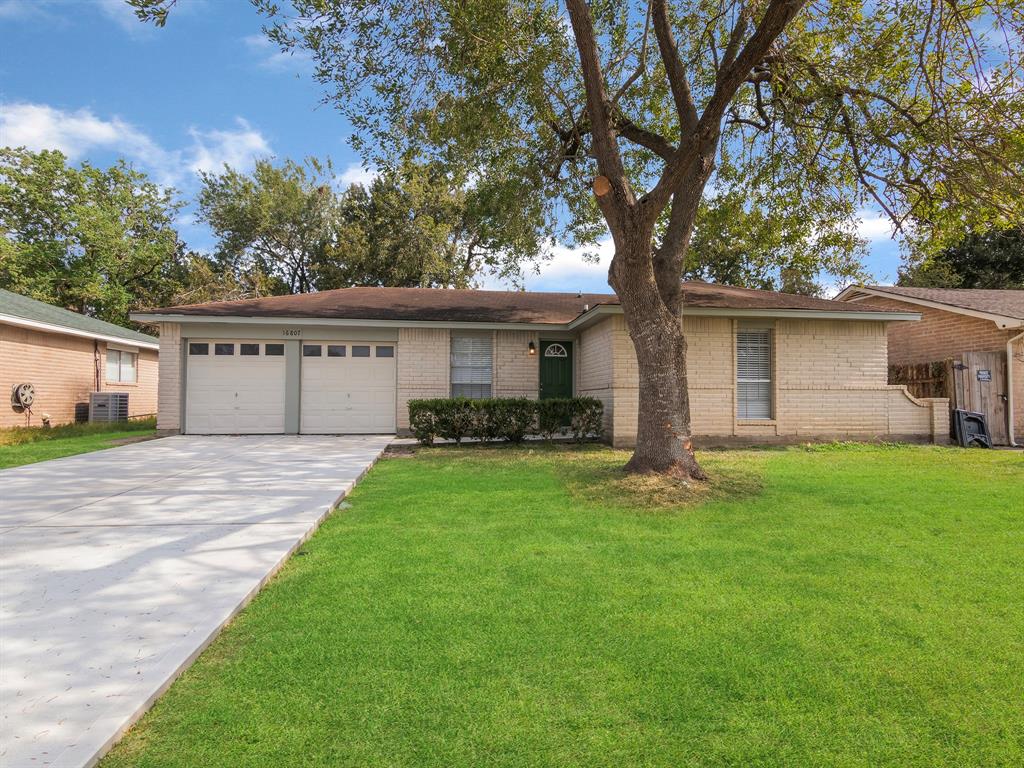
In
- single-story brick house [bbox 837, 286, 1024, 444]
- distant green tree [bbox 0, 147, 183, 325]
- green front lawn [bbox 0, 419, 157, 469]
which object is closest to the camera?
green front lawn [bbox 0, 419, 157, 469]

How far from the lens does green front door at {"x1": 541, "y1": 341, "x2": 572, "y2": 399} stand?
580 inches

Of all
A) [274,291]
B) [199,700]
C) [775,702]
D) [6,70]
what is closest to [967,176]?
[775,702]

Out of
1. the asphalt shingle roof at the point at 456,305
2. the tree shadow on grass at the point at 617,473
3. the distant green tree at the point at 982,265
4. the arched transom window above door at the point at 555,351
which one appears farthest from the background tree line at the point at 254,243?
the tree shadow on grass at the point at 617,473

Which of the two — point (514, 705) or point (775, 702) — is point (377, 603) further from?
point (775, 702)

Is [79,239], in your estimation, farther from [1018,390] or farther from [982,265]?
[982,265]

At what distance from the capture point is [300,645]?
9.36 feet

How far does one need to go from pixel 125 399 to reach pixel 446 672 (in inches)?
782

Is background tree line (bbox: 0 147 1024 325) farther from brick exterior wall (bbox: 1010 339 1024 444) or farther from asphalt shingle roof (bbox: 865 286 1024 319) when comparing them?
brick exterior wall (bbox: 1010 339 1024 444)

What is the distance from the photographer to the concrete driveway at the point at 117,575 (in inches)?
88.9

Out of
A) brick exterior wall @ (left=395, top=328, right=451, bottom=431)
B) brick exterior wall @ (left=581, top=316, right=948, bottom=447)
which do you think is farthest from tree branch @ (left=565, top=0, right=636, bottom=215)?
brick exterior wall @ (left=395, top=328, right=451, bottom=431)

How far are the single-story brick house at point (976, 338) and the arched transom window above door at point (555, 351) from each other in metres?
9.14

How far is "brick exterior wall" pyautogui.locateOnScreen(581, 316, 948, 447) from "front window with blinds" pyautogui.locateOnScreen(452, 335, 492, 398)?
10.3ft

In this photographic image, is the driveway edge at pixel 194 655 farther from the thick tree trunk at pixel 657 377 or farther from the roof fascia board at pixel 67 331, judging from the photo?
the roof fascia board at pixel 67 331

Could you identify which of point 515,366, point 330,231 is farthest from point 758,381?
point 330,231
